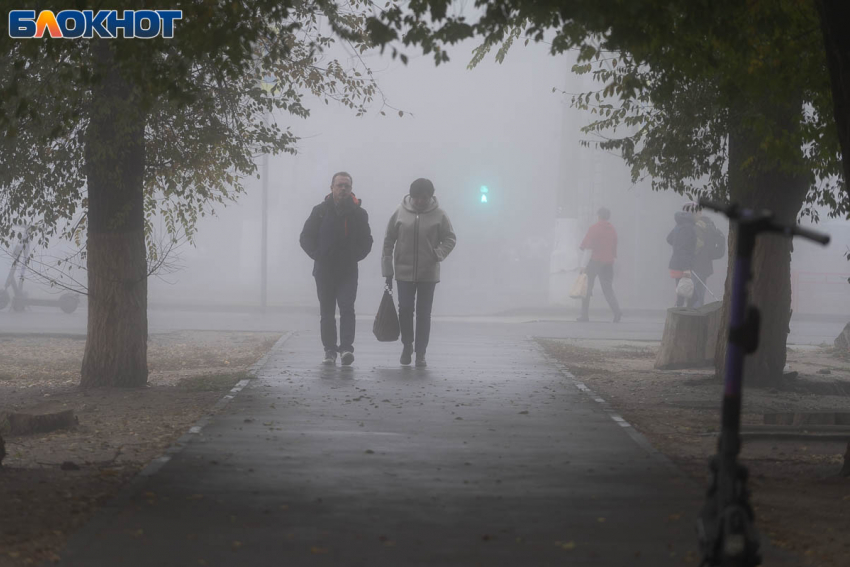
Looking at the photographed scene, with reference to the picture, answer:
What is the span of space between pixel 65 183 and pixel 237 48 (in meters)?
5.90

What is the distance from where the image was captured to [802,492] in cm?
671

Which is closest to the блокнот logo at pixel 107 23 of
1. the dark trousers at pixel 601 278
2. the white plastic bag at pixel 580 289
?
the dark trousers at pixel 601 278

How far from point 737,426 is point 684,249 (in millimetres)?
17032

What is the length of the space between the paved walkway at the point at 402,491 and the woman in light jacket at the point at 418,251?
2421 mm

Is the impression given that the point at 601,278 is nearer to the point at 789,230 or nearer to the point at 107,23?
the point at 107,23

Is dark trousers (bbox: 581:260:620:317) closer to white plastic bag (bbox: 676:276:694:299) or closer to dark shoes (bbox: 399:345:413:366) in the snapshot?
white plastic bag (bbox: 676:276:694:299)

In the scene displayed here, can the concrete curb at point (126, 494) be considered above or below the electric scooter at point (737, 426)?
below

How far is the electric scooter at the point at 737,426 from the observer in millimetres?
3615

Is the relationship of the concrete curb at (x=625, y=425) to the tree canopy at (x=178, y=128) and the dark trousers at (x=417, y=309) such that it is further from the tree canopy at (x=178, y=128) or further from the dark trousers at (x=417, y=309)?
the tree canopy at (x=178, y=128)

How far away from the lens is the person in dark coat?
2033 cm

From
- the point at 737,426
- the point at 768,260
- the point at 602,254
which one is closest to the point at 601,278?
the point at 602,254

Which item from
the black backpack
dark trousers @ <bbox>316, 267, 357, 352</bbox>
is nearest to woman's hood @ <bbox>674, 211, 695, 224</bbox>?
the black backpack

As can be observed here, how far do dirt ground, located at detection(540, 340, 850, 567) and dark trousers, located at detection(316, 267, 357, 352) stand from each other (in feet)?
9.00

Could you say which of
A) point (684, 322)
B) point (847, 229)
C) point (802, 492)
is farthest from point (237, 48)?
point (847, 229)
